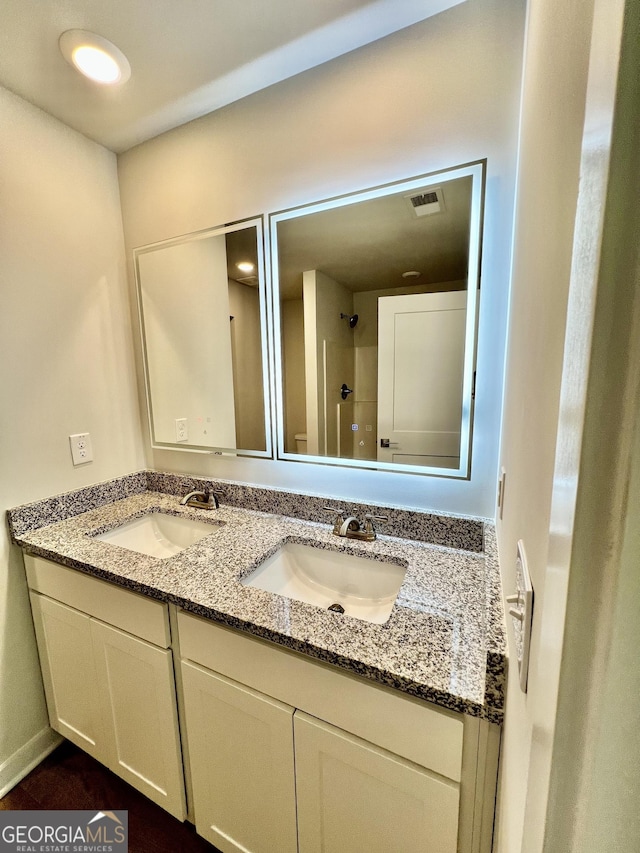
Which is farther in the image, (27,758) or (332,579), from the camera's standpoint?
(27,758)

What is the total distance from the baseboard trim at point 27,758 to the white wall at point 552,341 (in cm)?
167

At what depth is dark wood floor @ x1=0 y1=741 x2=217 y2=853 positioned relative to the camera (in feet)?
3.52

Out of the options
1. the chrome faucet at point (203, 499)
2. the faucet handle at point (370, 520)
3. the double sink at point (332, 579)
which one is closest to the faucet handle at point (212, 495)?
the chrome faucet at point (203, 499)

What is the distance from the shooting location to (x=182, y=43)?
3.34 ft

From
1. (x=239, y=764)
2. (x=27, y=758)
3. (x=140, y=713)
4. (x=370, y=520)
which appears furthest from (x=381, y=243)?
(x=27, y=758)

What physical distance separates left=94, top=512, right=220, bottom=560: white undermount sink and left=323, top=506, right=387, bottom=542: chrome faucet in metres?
0.49

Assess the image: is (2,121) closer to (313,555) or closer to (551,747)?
(313,555)

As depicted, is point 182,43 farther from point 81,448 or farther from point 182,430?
point 81,448

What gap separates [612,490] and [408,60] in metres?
1.34

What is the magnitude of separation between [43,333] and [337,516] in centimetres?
130

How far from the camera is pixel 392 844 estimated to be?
0.70 meters

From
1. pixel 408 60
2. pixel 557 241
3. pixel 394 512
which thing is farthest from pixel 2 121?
pixel 394 512

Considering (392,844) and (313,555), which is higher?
(313,555)

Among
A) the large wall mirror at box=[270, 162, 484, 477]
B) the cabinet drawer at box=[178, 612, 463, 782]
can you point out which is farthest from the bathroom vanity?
the large wall mirror at box=[270, 162, 484, 477]
